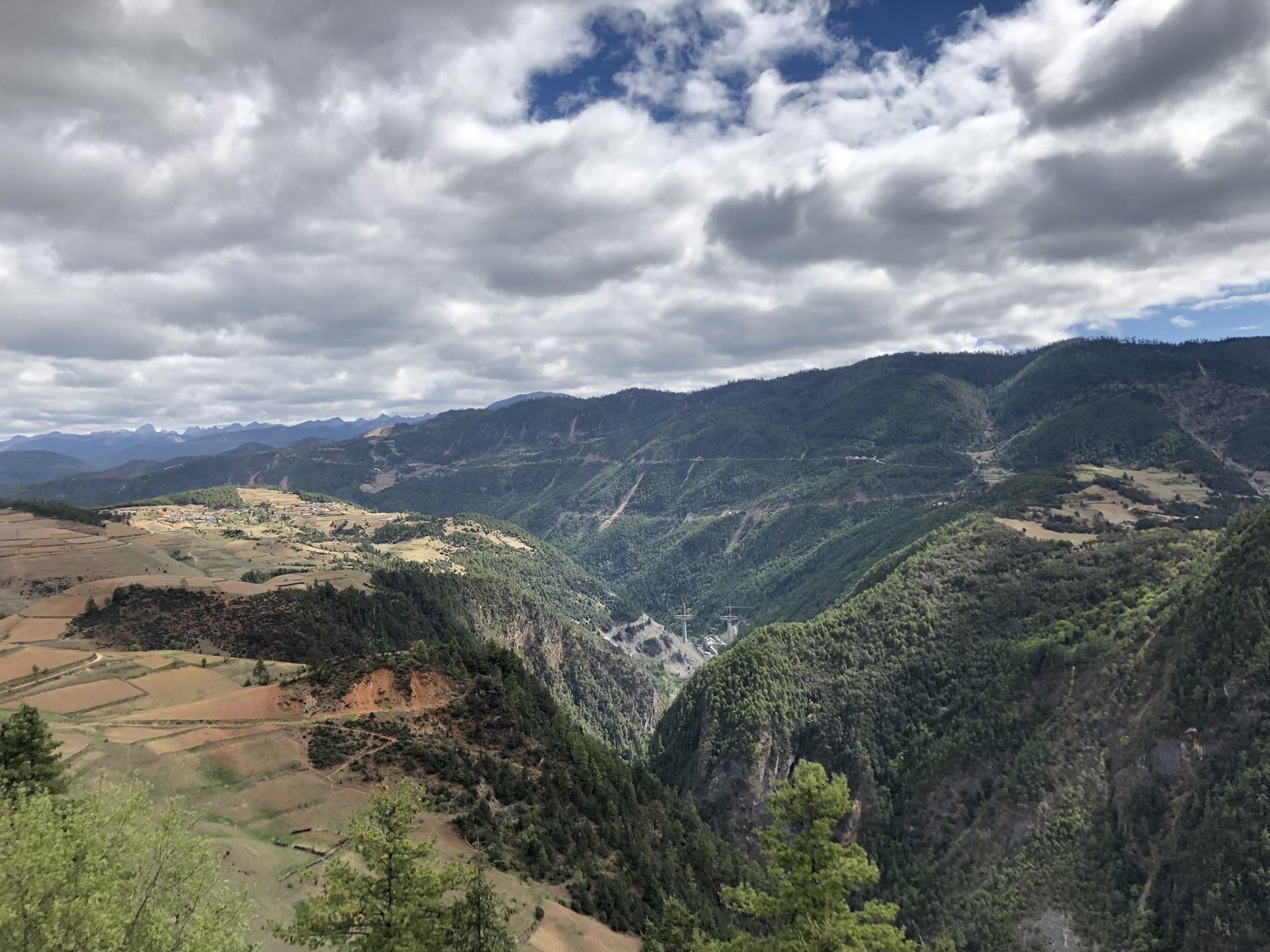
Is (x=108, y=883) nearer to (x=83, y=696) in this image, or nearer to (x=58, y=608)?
(x=83, y=696)

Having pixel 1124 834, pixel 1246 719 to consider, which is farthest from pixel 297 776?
pixel 1246 719

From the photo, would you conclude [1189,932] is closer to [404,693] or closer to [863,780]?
[863,780]

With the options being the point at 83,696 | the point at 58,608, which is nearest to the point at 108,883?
the point at 83,696

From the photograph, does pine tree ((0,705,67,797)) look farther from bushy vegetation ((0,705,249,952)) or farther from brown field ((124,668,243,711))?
brown field ((124,668,243,711))

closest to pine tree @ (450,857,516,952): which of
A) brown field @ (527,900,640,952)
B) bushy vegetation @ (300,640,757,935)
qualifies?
brown field @ (527,900,640,952)

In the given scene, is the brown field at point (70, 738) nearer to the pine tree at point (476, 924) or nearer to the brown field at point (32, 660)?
the brown field at point (32, 660)

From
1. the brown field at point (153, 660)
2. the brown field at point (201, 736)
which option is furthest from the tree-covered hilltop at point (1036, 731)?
the brown field at point (153, 660)
